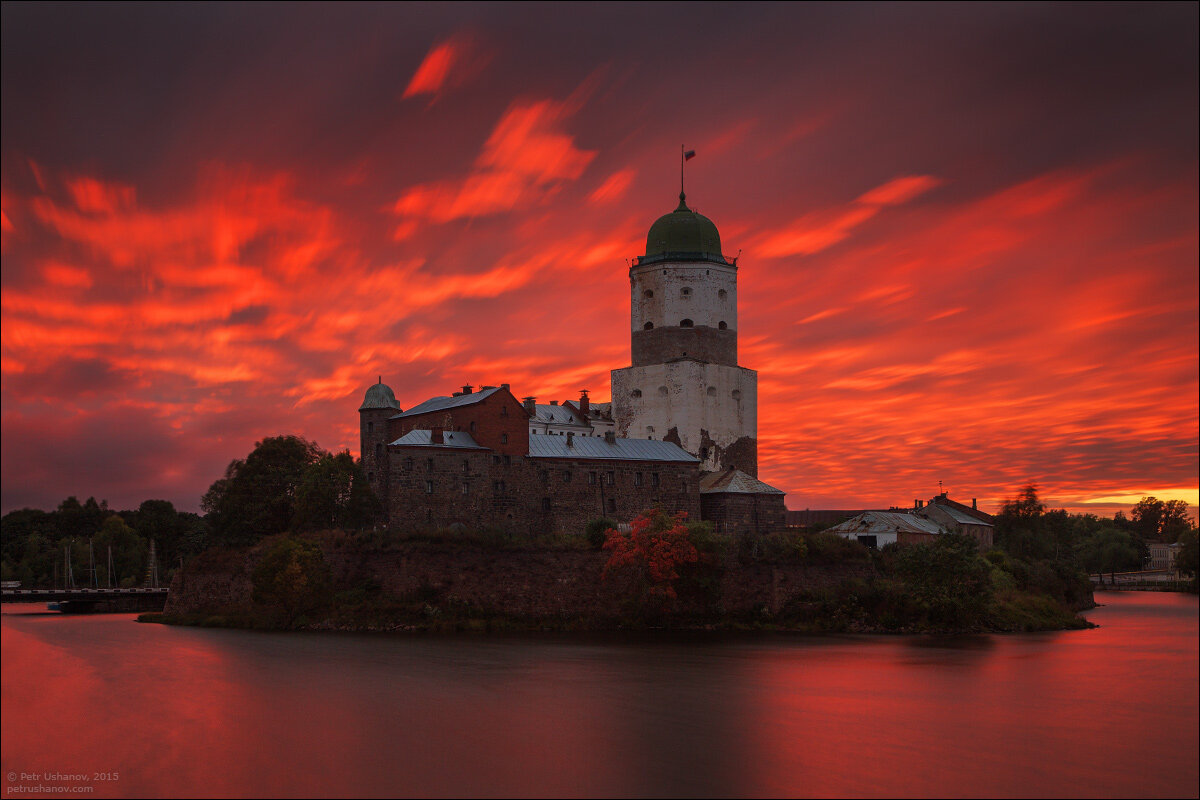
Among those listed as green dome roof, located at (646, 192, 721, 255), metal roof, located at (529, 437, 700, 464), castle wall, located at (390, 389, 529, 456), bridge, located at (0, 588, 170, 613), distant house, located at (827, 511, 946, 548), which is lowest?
bridge, located at (0, 588, 170, 613)

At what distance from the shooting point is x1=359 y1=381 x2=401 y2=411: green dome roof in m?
56.7

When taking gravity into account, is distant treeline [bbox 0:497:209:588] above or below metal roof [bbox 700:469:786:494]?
below

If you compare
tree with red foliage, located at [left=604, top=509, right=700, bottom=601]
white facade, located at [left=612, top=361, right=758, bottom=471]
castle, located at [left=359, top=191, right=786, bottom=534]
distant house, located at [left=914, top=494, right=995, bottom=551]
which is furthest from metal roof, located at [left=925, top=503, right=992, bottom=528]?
tree with red foliage, located at [left=604, top=509, right=700, bottom=601]

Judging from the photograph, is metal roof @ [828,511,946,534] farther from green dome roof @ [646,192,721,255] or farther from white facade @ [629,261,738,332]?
green dome roof @ [646,192,721,255]

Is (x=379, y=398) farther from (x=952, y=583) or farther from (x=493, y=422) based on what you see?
(x=952, y=583)

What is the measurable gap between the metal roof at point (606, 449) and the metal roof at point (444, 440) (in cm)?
343

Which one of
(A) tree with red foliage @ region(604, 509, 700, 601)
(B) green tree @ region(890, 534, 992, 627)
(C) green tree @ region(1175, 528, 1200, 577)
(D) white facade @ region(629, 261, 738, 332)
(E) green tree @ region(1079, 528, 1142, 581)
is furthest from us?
(E) green tree @ region(1079, 528, 1142, 581)

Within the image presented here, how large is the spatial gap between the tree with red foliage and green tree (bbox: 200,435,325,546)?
60.9 ft

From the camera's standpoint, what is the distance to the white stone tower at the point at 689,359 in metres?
67.9

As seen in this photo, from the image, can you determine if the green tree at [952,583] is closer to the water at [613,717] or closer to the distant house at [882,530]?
the water at [613,717]

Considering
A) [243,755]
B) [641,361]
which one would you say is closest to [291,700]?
[243,755]

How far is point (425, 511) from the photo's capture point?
5009 cm

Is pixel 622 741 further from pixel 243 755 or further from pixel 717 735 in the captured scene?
pixel 243 755

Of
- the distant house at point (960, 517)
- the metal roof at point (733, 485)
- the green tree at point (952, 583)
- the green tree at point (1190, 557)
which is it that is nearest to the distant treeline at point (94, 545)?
the metal roof at point (733, 485)
